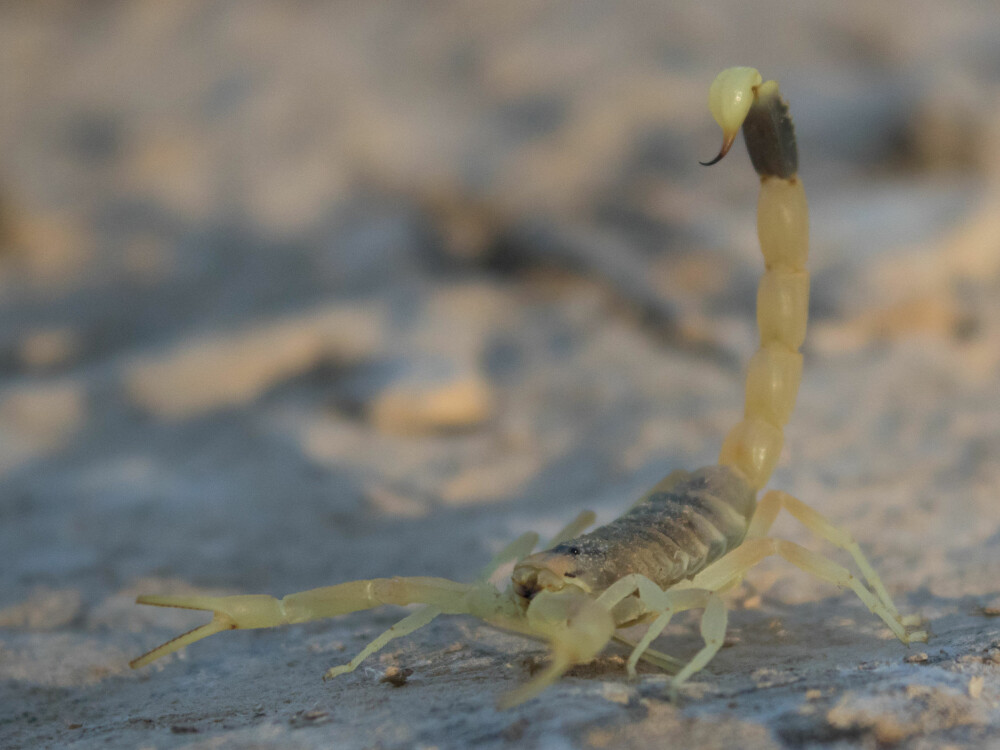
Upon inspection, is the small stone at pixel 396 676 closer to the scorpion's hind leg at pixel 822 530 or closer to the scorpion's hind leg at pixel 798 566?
the scorpion's hind leg at pixel 798 566

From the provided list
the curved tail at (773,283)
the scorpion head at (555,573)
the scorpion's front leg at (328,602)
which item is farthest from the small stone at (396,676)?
the curved tail at (773,283)

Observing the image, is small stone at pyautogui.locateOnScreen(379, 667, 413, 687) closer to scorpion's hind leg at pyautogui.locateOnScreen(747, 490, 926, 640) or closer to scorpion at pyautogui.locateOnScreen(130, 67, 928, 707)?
scorpion at pyautogui.locateOnScreen(130, 67, 928, 707)

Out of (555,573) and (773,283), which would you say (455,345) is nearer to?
(773,283)

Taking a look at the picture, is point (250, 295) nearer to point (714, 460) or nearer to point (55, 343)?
point (55, 343)

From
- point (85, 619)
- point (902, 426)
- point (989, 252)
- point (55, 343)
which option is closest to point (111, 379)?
point (55, 343)

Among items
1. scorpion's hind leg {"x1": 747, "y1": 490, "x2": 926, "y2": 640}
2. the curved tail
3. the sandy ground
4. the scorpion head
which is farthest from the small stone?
the curved tail

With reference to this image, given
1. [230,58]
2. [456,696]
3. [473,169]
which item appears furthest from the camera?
[230,58]

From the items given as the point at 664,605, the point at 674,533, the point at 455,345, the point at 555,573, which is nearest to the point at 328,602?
the point at 555,573
